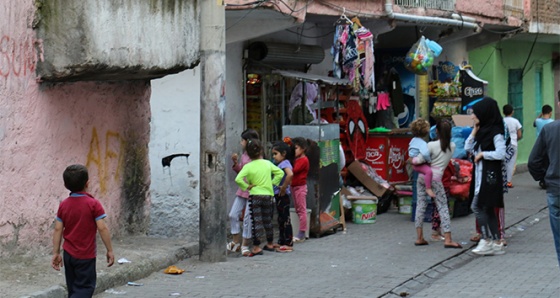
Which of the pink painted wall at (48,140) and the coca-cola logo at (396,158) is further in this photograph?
the coca-cola logo at (396,158)

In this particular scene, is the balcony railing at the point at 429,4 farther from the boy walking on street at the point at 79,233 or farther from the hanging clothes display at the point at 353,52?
the boy walking on street at the point at 79,233

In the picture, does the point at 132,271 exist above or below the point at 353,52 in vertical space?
below

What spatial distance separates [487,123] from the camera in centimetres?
1199

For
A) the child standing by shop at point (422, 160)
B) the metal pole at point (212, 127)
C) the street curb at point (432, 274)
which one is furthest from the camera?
the child standing by shop at point (422, 160)

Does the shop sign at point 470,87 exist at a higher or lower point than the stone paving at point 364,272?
higher

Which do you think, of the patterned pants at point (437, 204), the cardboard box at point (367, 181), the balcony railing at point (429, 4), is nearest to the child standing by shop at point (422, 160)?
the patterned pants at point (437, 204)

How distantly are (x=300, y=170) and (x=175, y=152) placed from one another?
63.0 inches

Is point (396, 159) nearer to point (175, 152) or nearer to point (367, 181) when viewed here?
point (367, 181)

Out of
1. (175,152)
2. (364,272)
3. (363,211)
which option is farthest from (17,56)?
(363,211)

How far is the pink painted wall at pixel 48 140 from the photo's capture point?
9430mm

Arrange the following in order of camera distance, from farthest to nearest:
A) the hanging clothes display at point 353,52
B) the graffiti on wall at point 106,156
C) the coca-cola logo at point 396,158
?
the coca-cola logo at point 396,158
the hanging clothes display at point 353,52
the graffiti on wall at point 106,156

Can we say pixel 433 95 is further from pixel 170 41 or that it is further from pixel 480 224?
pixel 170 41

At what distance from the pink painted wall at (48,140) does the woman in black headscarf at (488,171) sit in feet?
12.7

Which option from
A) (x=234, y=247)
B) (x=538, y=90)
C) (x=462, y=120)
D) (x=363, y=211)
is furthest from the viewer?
(x=538, y=90)
